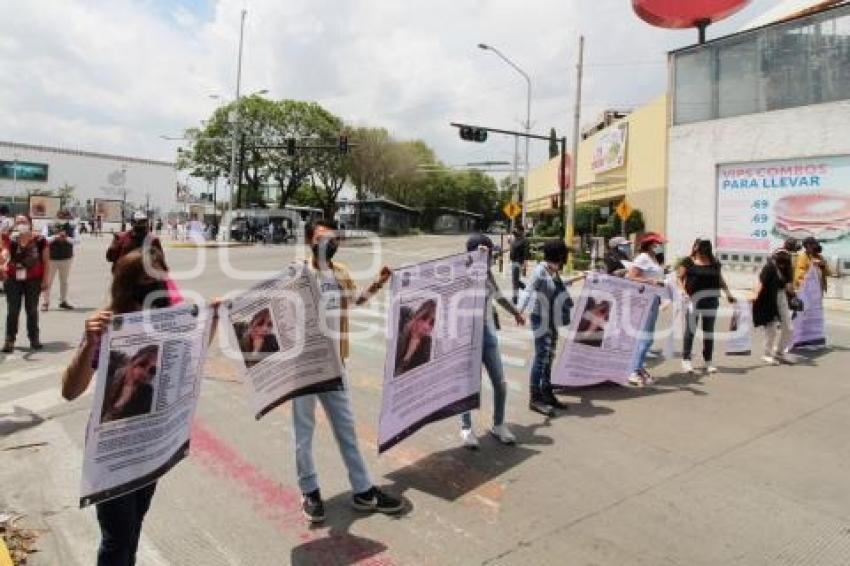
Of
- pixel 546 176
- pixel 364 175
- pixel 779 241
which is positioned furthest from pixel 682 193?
pixel 364 175

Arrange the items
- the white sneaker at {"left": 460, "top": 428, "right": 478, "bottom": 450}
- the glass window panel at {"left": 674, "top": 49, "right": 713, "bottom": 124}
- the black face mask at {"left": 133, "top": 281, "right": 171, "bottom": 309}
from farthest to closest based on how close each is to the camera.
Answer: the glass window panel at {"left": 674, "top": 49, "right": 713, "bottom": 124} → the white sneaker at {"left": 460, "top": 428, "right": 478, "bottom": 450} → the black face mask at {"left": 133, "top": 281, "right": 171, "bottom": 309}

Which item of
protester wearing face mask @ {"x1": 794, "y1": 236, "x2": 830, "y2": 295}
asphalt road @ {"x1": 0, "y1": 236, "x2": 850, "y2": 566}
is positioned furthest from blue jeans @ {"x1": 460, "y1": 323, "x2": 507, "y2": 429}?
protester wearing face mask @ {"x1": 794, "y1": 236, "x2": 830, "y2": 295}

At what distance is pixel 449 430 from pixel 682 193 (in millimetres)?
20953

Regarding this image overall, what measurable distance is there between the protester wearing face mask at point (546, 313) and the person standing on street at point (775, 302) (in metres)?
4.05

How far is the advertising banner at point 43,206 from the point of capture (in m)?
64.9

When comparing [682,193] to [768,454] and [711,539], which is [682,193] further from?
[711,539]

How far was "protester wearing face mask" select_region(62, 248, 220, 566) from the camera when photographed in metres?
3.22

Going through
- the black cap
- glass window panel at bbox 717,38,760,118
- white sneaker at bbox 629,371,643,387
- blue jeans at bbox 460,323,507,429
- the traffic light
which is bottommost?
white sneaker at bbox 629,371,643,387

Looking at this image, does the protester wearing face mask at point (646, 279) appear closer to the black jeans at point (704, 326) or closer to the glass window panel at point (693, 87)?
the black jeans at point (704, 326)

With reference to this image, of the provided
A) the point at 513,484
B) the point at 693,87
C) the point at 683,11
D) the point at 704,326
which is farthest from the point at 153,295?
the point at 683,11

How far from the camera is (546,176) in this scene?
61.7 m

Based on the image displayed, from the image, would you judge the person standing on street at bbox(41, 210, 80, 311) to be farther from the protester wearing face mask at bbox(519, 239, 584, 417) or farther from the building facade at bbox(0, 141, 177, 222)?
the building facade at bbox(0, 141, 177, 222)

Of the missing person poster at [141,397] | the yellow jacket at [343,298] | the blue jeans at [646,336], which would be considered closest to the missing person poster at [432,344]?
the yellow jacket at [343,298]

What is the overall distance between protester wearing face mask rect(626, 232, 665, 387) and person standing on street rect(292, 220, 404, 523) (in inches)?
176
